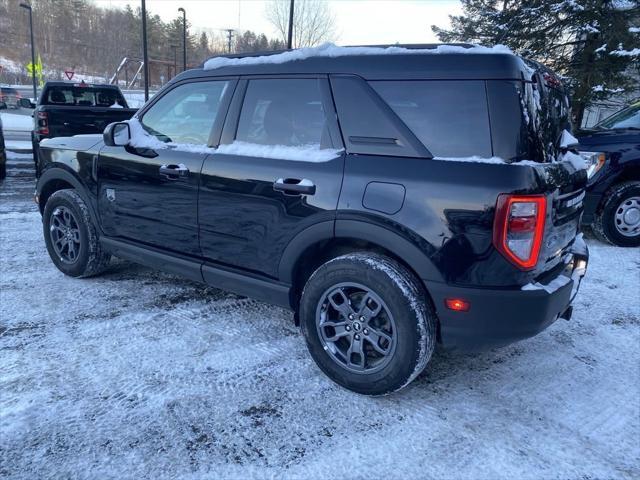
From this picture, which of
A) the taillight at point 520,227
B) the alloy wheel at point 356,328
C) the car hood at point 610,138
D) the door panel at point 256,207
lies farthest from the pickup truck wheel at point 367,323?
the car hood at point 610,138

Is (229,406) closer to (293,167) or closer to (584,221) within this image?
(293,167)

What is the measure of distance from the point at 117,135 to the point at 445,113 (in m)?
2.52

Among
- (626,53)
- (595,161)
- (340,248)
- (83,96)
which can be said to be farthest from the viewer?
(626,53)

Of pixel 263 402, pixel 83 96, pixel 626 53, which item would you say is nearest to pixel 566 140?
pixel 263 402

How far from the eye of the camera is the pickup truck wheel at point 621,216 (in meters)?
5.75

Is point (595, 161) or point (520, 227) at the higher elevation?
point (595, 161)

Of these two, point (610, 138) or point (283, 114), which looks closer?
point (283, 114)

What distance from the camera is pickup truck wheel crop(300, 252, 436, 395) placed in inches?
97.0

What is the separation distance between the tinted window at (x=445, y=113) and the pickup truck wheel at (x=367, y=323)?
69 centimetres

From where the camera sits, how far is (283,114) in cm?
302

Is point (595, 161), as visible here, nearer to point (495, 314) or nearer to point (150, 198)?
point (495, 314)

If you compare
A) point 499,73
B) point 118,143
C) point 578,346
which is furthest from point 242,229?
point 578,346

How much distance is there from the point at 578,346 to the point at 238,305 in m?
2.57

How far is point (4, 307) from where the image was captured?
3.63 metres
